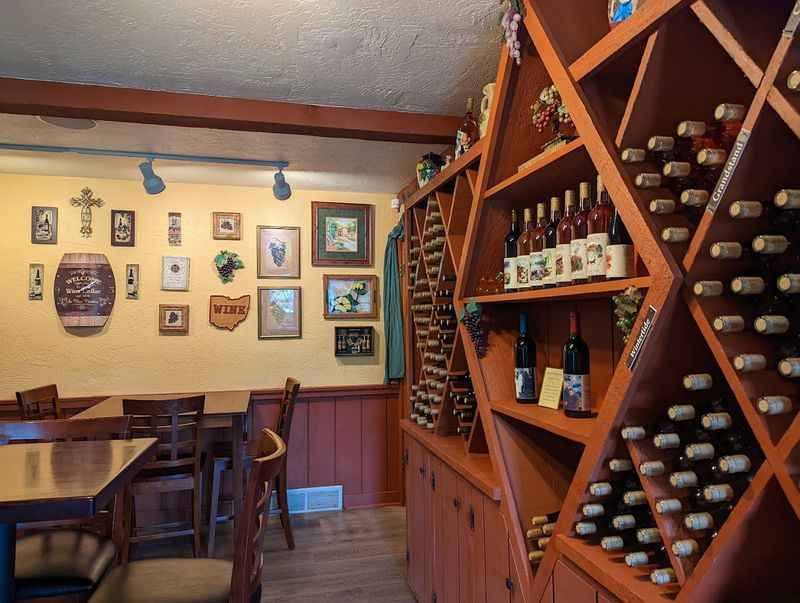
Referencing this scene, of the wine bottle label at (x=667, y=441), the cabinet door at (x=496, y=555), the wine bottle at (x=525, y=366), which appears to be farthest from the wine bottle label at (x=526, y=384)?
the wine bottle label at (x=667, y=441)

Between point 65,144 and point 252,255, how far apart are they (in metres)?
1.37

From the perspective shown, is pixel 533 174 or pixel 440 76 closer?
pixel 533 174

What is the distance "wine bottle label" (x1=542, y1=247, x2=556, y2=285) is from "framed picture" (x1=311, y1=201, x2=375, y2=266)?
110 inches

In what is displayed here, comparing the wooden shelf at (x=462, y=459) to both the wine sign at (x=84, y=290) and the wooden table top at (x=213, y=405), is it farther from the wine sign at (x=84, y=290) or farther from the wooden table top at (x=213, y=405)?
the wine sign at (x=84, y=290)

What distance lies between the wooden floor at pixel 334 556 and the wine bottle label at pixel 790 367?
7.66 ft

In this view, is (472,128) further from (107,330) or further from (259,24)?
(107,330)

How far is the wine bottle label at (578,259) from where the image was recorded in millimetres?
1468

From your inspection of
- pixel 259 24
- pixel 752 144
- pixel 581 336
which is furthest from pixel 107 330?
pixel 752 144

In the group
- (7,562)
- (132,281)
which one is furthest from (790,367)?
(132,281)

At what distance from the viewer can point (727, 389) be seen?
3.93 feet

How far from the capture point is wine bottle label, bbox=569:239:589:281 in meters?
1.47

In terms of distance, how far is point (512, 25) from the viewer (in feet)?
5.38

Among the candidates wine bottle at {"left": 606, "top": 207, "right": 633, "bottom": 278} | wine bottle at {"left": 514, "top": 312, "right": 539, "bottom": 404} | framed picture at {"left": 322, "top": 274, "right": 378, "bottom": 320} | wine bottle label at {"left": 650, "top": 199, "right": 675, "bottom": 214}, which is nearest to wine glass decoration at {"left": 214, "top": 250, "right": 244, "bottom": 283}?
framed picture at {"left": 322, "top": 274, "right": 378, "bottom": 320}

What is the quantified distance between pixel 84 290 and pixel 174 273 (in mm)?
595
